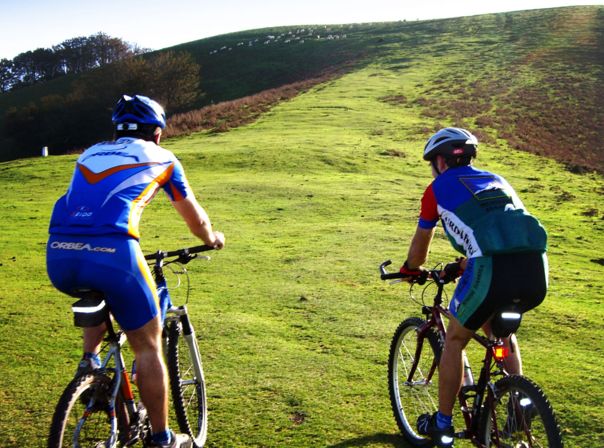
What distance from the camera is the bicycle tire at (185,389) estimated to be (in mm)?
4902

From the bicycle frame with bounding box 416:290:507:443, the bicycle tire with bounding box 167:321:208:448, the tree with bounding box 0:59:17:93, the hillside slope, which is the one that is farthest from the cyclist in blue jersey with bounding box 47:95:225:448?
the tree with bounding box 0:59:17:93

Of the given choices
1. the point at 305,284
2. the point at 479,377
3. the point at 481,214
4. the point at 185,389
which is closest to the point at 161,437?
the point at 185,389

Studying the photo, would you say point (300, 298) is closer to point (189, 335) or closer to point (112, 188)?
point (189, 335)

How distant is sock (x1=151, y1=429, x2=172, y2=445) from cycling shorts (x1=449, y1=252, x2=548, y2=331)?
2269mm

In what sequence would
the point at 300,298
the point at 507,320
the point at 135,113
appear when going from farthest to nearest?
the point at 300,298, the point at 135,113, the point at 507,320

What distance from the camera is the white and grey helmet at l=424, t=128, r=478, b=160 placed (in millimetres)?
4637

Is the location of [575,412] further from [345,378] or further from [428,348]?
[345,378]

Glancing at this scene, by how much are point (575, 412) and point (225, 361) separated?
12.7 feet

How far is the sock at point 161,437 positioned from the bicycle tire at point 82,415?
371 mm

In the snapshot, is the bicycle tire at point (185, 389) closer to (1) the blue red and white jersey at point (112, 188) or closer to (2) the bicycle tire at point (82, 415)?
(2) the bicycle tire at point (82, 415)

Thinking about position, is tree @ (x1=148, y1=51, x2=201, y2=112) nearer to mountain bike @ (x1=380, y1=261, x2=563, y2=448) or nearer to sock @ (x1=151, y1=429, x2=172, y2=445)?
mountain bike @ (x1=380, y1=261, x2=563, y2=448)

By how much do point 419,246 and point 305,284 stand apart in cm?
633

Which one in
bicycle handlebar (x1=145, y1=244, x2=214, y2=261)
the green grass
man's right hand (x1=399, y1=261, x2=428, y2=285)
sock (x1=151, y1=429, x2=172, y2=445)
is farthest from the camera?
the green grass

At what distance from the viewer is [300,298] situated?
1019 centimetres
